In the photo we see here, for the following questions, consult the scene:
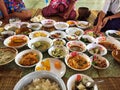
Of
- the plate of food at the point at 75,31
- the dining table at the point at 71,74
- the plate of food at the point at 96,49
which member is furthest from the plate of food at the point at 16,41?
the plate of food at the point at 96,49

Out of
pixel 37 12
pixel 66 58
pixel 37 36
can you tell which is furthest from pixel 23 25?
pixel 66 58

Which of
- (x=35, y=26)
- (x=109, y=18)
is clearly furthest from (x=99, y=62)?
(x=35, y=26)

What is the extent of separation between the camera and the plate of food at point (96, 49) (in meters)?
1.59

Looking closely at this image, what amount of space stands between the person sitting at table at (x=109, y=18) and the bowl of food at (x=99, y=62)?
694mm

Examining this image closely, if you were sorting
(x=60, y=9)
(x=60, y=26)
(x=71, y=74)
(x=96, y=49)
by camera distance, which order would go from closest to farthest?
(x=71, y=74) → (x=96, y=49) → (x=60, y=26) → (x=60, y=9)

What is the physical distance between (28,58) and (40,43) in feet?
1.04

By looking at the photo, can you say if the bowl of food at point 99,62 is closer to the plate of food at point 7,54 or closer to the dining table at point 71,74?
the dining table at point 71,74

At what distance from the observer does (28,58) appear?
1406 millimetres

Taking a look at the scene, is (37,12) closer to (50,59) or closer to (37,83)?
(50,59)

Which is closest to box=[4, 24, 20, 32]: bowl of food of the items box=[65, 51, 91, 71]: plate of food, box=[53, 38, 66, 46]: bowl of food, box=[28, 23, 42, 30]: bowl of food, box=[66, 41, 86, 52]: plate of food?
box=[28, 23, 42, 30]: bowl of food

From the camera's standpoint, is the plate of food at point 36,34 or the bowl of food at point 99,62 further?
the plate of food at point 36,34

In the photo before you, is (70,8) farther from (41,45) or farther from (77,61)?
(77,61)

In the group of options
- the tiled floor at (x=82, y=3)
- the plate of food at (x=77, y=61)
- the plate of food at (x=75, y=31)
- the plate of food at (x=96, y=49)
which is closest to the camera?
the plate of food at (x=77, y=61)

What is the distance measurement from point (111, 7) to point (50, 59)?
143 cm
